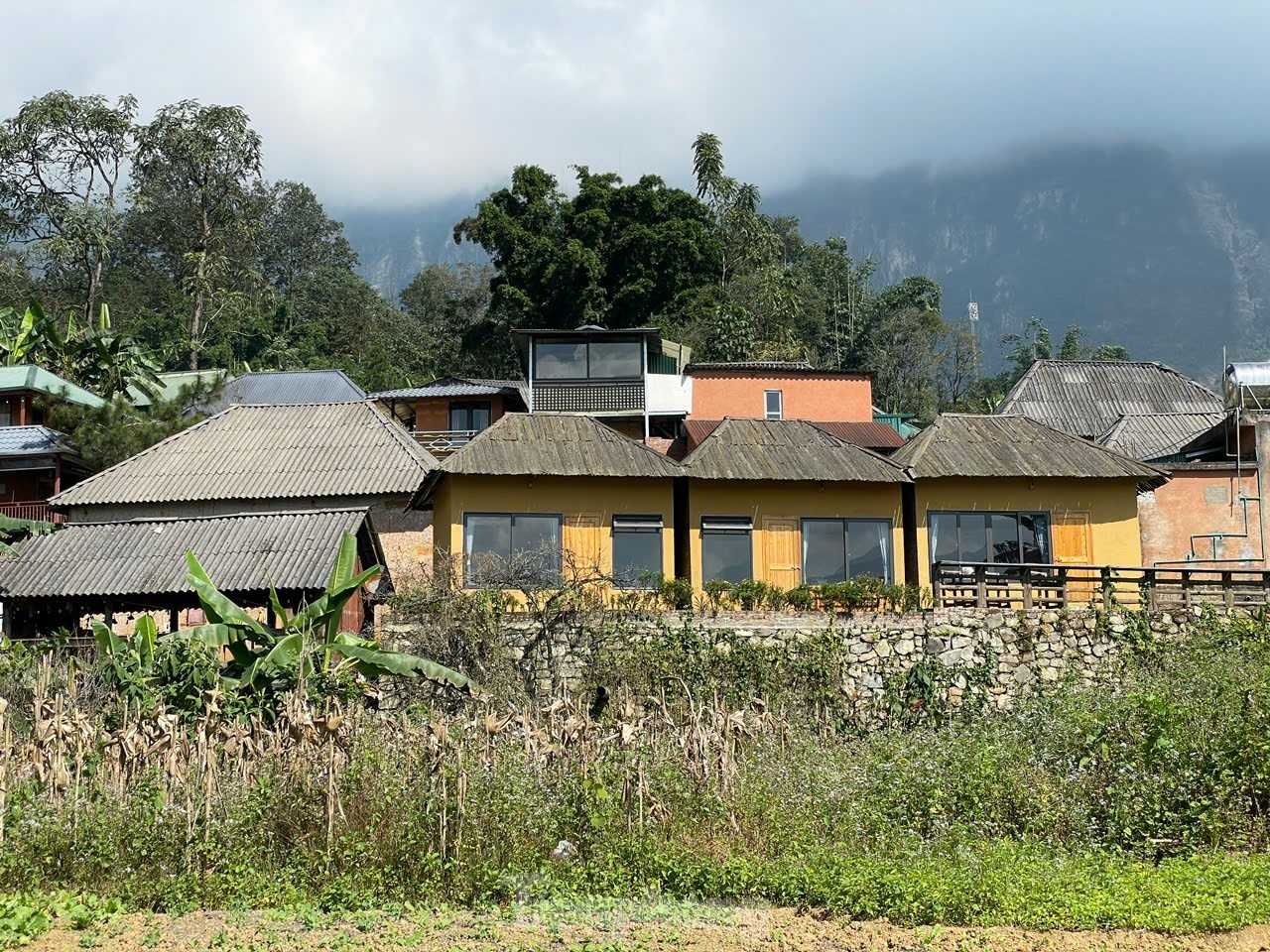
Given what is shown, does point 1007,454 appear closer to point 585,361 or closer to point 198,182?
point 585,361

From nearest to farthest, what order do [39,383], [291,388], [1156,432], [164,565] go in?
[164,565]
[1156,432]
[39,383]
[291,388]

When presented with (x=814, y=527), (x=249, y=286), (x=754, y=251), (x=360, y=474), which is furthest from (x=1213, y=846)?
(x=249, y=286)

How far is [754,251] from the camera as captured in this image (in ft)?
188

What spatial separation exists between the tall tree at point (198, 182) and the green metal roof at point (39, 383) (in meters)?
16.5

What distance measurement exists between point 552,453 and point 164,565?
6993mm

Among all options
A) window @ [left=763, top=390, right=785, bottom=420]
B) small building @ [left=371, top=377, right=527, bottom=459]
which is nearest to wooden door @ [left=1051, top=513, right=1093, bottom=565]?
window @ [left=763, top=390, right=785, bottom=420]

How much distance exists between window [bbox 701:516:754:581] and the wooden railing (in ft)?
11.3

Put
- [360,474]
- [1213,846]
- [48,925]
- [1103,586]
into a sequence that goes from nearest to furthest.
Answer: [48,925] < [1213,846] < [1103,586] < [360,474]

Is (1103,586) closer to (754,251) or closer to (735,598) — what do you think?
(735,598)

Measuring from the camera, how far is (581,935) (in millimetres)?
10242

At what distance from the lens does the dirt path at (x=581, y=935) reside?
1000 cm

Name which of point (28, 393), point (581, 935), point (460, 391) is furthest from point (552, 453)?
point (28, 393)

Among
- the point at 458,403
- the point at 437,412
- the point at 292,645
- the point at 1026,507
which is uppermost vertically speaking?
the point at 458,403

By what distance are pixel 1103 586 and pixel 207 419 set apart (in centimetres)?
2250
